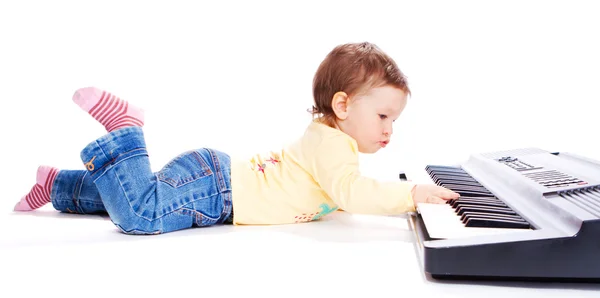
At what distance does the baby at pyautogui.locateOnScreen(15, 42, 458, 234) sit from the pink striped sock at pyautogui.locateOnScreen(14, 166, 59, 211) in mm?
529

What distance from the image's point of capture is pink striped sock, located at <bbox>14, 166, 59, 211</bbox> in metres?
2.42

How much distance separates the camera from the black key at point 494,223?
4.68ft

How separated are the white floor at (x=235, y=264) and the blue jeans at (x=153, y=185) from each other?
62mm

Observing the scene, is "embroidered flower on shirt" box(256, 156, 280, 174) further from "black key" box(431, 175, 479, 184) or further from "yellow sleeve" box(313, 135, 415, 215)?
"black key" box(431, 175, 479, 184)

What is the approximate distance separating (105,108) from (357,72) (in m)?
0.84

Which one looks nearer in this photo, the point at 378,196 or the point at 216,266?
the point at 216,266

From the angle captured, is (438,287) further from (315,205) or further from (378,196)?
(315,205)

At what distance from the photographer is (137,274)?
1468 millimetres

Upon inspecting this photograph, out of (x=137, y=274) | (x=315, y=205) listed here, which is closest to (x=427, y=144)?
(x=315, y=205)

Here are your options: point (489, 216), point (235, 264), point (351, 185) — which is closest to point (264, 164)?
point (351, 185)

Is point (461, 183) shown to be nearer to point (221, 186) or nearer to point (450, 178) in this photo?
point (450, 178)

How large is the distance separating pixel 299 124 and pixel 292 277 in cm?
210

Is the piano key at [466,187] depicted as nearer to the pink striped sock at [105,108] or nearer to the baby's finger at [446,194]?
the baby's finger at [446,194]

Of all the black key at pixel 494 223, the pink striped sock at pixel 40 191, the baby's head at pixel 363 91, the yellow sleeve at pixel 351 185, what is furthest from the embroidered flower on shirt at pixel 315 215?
the pink striped sock at pixel 40 191
